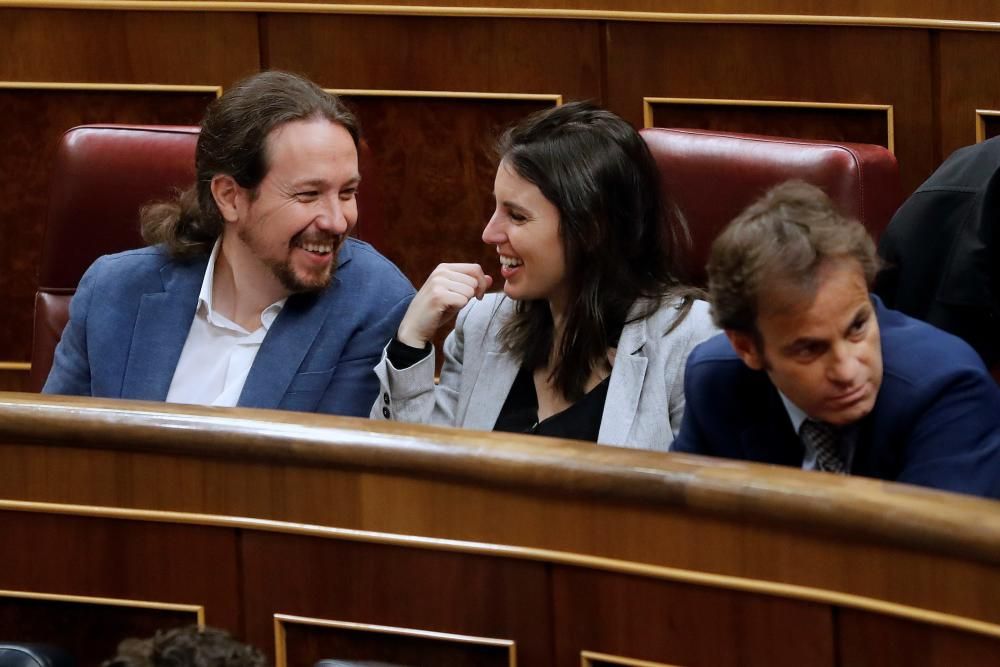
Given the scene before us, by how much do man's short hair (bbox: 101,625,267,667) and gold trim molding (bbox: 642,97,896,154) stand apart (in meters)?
1.08

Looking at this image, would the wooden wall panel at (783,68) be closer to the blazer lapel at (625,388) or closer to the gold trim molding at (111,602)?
the blazer lapel at (625,388)

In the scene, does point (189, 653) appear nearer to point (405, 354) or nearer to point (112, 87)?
point (405, 354)

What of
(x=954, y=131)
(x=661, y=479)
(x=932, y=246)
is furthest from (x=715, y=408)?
(x=954, y=131)

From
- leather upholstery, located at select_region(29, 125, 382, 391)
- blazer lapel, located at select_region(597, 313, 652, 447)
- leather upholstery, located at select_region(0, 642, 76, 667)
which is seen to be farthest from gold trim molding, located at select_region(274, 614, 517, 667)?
leather upholstery, located at select_region(29, 125, 382, 391)

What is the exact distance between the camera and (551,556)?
77 centimetres

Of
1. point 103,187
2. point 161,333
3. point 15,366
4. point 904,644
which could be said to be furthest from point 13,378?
point 904,644

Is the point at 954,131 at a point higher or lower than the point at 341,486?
higher

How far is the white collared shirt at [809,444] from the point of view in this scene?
83 centimetres

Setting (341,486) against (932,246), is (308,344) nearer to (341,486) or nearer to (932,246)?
(341,486)

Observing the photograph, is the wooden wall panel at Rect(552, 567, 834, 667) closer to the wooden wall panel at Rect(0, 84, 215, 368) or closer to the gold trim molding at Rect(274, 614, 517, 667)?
the gold trim molding at Rect(274, 614, 517, 667)

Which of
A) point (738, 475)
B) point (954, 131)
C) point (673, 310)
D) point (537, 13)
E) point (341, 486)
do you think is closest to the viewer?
point (738, 475)

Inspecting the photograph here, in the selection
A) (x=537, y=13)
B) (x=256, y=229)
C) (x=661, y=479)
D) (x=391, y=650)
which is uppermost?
(x=537, y=13)

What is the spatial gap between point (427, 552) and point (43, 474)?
0.24m

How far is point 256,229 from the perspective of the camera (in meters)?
1.15
